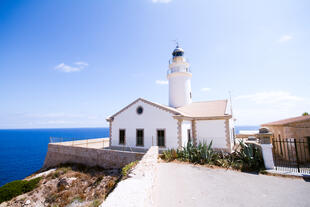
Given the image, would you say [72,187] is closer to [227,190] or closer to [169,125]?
[169,125]

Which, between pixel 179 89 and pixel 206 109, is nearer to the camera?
pixel 206 109

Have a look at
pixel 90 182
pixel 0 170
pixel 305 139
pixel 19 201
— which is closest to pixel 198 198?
pixel 305 139

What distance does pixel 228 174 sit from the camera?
7.01 m

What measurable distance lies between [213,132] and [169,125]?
4.37 metres

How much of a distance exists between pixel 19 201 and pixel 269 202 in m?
16.4

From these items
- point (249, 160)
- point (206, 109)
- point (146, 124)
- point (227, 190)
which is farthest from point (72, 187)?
point (206, 109)

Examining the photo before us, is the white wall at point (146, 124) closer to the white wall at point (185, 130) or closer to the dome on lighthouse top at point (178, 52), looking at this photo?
the white wall at point (185, 130)

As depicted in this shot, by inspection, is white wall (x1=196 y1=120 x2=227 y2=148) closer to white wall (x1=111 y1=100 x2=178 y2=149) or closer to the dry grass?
white wall (x1=111 y1=100 x2=178 y2=149)

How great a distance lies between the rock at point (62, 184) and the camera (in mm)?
11961

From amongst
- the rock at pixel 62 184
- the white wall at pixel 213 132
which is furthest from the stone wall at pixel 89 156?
the white wall at pixel 213 132

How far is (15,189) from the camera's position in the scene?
39.5ft

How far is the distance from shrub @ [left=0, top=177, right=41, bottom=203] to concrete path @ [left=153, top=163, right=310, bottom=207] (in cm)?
1324

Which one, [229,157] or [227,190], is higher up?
[229,157]

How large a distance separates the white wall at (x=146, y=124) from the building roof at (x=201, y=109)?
0.36 m
